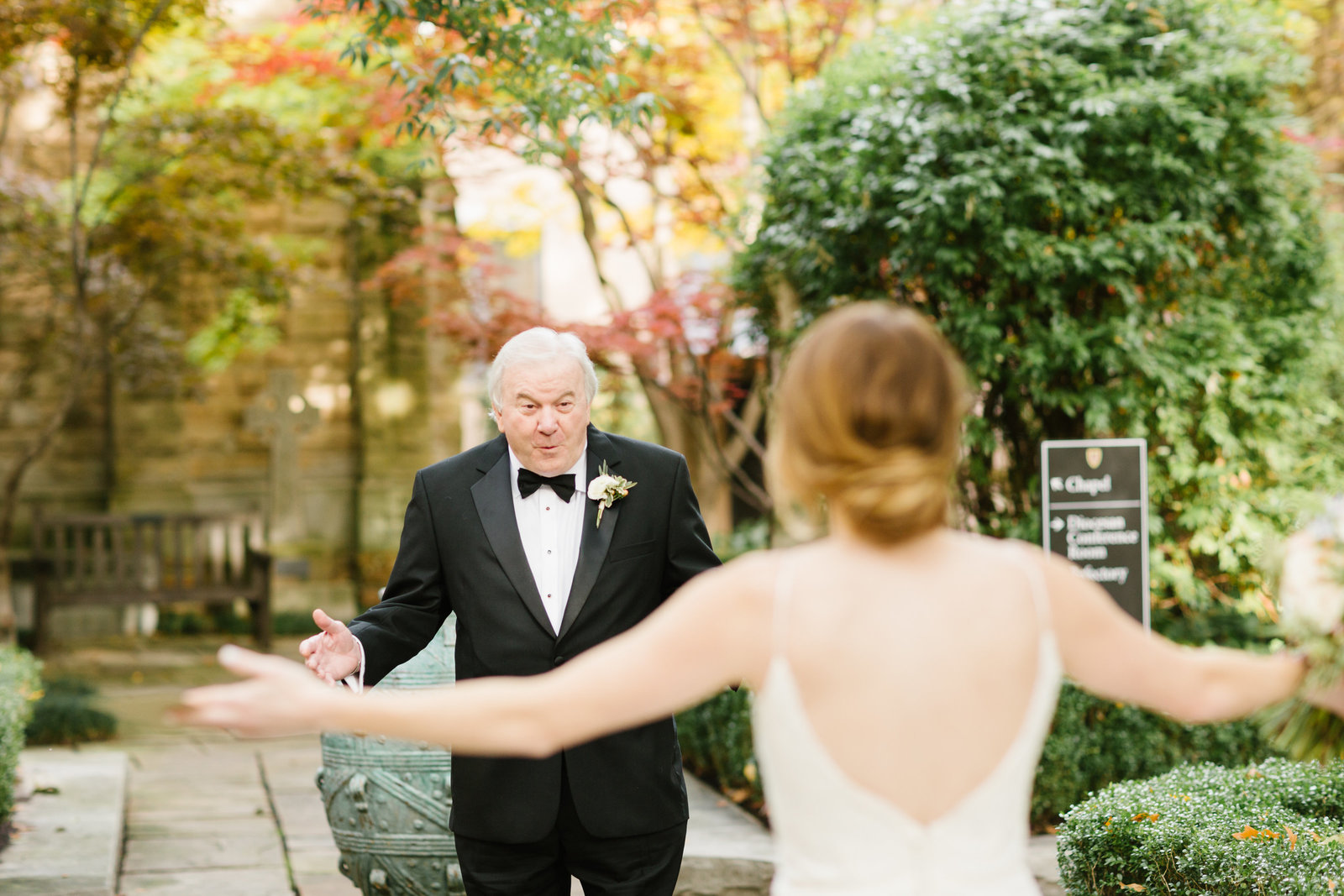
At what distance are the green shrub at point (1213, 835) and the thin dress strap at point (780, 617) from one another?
8.37ft

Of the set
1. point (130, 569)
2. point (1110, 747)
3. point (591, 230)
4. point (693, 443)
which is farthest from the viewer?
point (130, 569)

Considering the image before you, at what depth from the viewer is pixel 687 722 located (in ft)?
24.0

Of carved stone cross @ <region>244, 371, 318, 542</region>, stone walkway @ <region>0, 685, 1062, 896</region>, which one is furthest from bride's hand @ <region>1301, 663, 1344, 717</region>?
carved stone cross @ <region>244, 371, 318, 542</region>

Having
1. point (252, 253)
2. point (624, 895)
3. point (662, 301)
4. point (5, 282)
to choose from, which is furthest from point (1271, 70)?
point (5, 282)

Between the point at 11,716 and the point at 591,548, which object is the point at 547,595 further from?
the point at 11,716

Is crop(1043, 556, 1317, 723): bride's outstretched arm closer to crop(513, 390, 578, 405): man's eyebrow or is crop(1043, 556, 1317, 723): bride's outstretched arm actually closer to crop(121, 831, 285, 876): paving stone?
crop(513, 390, 578, 405): man's eyebrow

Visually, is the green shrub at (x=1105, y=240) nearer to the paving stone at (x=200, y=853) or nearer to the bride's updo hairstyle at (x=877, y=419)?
the paving stone at (x=200, y=853)

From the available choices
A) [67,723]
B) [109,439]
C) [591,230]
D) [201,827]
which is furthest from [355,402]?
[201,827]

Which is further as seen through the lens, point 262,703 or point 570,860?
point 570,860

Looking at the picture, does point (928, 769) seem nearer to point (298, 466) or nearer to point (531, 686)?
point (531, 686)

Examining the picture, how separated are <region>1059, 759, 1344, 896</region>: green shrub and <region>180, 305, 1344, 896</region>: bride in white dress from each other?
2231 mm

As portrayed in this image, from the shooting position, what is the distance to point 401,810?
437 cm

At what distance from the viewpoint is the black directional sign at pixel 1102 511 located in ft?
18.8

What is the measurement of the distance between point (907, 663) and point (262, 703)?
0.82 metres
